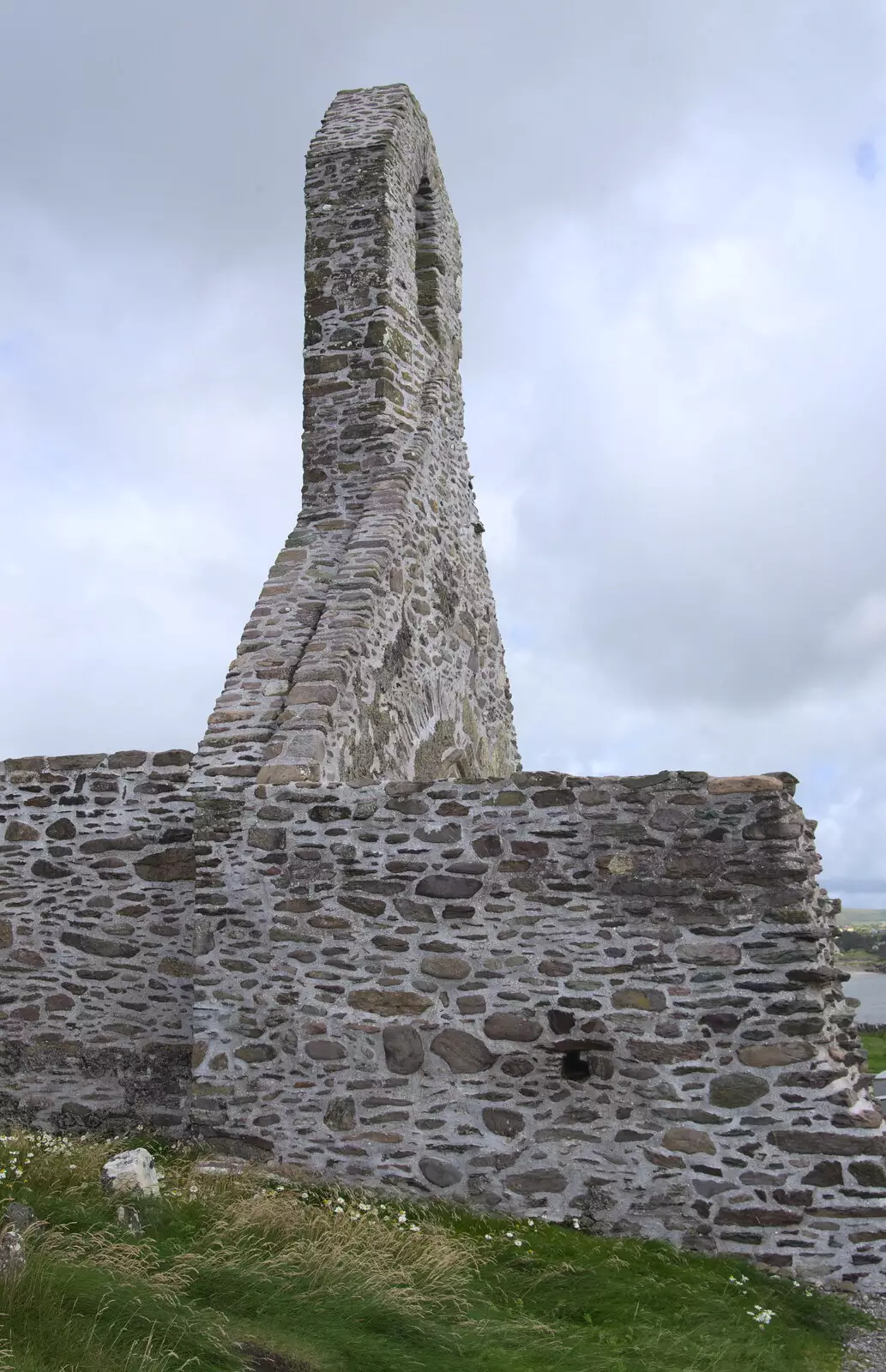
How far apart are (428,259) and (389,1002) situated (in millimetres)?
9284

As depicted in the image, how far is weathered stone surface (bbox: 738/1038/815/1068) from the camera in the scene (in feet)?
20.6

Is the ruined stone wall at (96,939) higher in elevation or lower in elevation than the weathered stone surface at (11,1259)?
higher

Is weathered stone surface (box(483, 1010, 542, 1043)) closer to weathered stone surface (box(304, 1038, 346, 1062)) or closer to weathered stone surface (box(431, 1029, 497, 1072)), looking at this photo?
weathered stone surface (box(431, 1029, 497, 1072))

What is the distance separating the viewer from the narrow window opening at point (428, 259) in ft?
42.2

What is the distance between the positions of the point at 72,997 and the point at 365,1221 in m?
3.48

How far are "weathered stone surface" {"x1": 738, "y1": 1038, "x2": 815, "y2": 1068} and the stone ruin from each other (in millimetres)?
14

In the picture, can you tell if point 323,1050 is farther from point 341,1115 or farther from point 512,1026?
point 512,1026

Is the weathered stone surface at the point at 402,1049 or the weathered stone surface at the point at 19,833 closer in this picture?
the weathered stone surface at the point at 402,1049

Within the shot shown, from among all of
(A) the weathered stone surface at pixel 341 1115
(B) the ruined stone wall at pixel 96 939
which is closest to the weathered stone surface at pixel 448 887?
(A) the weathered stone surface at pixel 341 1115

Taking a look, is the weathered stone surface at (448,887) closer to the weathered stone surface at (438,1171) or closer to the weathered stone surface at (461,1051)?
the weathered stone surface at (461,1051)

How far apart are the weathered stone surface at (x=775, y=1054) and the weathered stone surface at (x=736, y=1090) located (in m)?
0.08

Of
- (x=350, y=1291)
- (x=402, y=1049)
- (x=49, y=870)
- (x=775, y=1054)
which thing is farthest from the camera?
(x=49, y=870)

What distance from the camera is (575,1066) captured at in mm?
6715

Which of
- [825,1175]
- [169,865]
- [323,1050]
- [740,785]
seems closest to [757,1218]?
[825,1175]
